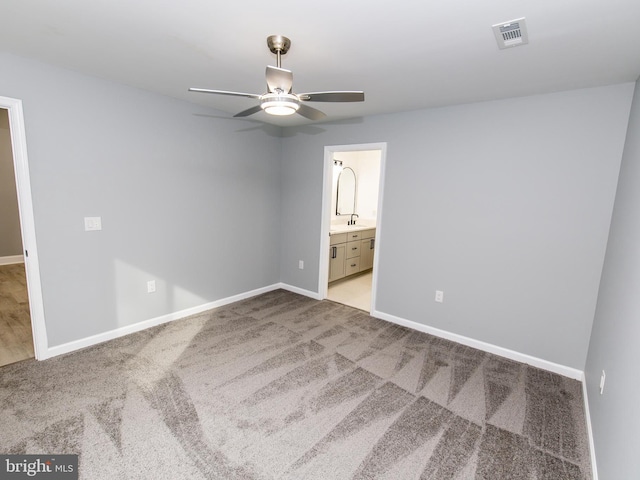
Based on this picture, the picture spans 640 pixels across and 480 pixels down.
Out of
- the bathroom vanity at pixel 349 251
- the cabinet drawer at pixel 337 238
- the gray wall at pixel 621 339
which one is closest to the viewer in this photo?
the gray wall at pixel 621 339

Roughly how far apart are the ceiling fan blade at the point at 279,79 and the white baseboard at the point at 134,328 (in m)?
2.75

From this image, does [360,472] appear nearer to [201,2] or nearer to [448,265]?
[448,265]

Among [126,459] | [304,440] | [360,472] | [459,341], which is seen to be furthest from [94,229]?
[459,341]

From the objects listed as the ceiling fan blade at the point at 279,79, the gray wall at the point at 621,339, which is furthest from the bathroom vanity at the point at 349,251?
the gray wall at the point at 621,339

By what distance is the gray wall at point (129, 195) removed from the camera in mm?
2486

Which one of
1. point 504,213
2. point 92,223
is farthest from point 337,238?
point 92,223

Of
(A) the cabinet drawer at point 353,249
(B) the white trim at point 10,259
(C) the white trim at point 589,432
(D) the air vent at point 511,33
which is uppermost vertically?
(D) the air vent at point 511,33

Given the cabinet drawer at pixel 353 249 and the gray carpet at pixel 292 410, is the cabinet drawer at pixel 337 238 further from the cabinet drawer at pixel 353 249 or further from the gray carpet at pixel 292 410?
the gray carpet at pixel 292 410

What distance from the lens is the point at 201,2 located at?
1533mm

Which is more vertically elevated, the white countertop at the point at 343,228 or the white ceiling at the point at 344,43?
the white ceiling at the point at 344,43

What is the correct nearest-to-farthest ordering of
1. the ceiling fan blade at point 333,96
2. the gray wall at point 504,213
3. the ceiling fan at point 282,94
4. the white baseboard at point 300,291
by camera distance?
the ceiling fan at point 282,94
the ceiling fan blade at point 333,96
the gray wall at point 504,213
the white baseboard at point 300,291

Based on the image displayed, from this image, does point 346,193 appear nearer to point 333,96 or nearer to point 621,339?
point 333,96

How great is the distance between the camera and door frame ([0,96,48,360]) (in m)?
2.30

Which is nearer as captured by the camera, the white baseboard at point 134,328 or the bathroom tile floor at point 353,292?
the white baseboard at point 134,328
